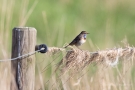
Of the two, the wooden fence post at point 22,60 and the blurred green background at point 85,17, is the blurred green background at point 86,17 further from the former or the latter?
the wooden fence post at point 22,60

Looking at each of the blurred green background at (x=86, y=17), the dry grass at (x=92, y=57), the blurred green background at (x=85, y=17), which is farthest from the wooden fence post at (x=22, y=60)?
the blurred green background at (x=86, y=17)

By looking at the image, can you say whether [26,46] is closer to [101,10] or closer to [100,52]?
[100,52]

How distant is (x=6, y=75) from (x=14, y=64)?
854 millimetres

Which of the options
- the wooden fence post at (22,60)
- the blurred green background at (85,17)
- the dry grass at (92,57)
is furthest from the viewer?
the blurred green background at (85,17)

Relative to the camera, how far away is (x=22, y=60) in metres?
4.97

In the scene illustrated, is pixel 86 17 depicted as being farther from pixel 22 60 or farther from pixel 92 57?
pixel 22 60

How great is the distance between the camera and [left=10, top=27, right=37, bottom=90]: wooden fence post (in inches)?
195

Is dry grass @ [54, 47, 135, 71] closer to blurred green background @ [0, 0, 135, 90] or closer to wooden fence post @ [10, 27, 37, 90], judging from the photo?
wooden fence post @ [10, 27, 37, 90]

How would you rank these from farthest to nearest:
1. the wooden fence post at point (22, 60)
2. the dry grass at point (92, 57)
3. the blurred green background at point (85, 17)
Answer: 1. the blurred green background at point (85, 17)
2. the dry grass at point (92, 57)
3. the wooden fence post at point (22, 60)

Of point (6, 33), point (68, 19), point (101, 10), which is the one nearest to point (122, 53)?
point (6, 33)

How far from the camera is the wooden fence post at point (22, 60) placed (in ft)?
16.3

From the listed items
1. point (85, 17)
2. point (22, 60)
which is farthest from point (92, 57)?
point (85, 17)

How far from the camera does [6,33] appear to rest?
6391 millimetres

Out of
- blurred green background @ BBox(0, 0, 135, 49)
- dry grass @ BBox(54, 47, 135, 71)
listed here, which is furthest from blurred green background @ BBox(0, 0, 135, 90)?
dry grass @ BBox(54, 47, 135, 71)
